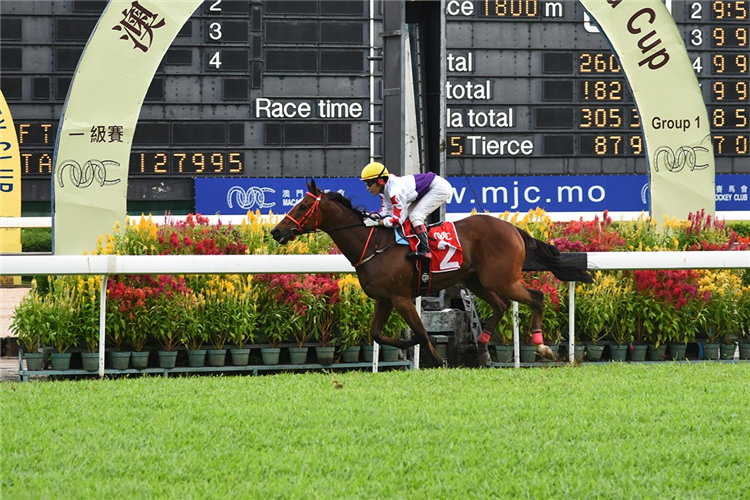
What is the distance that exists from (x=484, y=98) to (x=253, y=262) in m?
10.3

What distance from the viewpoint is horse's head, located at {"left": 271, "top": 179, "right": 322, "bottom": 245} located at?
248 inches

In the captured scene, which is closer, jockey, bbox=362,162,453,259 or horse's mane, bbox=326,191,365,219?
jockey, bbox=362,162,453,259

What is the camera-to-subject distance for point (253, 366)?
23.3 ft

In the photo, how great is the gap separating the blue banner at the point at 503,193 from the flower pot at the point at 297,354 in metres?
9.94

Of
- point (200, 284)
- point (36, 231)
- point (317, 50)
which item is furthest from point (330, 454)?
point (36, 231)

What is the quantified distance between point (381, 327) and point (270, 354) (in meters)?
1.03

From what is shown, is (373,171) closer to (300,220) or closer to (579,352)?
(300,220)

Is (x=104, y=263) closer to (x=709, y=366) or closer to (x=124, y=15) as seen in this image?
(x=124, y=15)

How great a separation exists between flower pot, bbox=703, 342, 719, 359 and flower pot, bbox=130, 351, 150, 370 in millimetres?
4334

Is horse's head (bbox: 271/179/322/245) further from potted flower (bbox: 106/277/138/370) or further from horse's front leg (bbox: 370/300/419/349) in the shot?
potted flower (bbox: 106/277/138/370)

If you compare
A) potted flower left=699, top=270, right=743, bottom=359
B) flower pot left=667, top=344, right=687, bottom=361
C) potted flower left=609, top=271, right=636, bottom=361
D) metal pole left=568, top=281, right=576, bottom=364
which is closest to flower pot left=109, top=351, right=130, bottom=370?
metal pole left=568, top=281, right=576, bottom=364

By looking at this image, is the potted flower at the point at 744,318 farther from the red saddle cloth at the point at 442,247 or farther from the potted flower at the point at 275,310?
the potted flower at the point at 275,310

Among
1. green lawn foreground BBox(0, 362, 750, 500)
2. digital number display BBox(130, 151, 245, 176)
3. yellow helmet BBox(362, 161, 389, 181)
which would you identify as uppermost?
digital number display BBox(130, 151, 245, 176)

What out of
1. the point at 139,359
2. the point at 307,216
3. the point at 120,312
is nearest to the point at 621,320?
the point at 307,216
